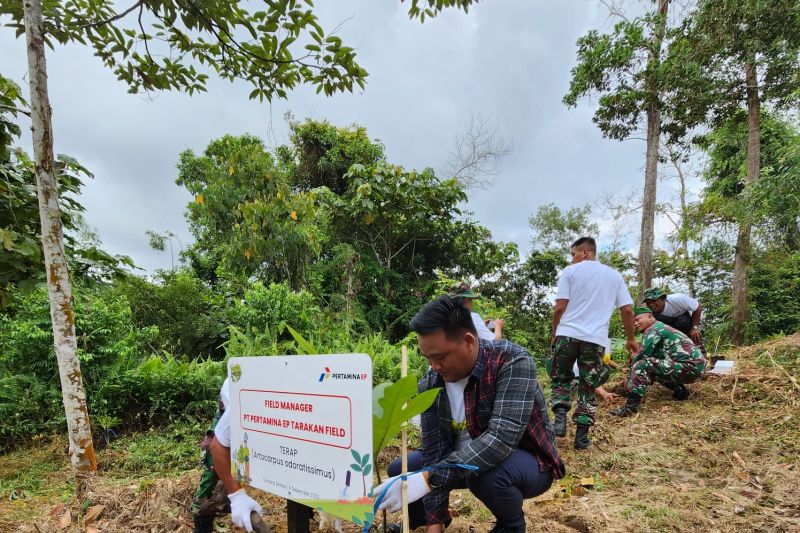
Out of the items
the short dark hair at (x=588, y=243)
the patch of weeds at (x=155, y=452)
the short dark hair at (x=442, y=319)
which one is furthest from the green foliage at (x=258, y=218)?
the short dark hair at (x=442, y=319)

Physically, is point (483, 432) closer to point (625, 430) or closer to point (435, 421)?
point (435, 421)

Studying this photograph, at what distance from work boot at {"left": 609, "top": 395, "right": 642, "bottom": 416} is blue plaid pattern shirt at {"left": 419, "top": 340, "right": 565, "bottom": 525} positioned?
264cm

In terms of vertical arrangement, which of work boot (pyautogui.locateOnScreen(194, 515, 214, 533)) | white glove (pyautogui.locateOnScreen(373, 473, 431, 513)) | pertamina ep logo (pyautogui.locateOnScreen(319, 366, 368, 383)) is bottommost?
work boot (pyautogui.locateOnScreen(194, 515, 214, 533))

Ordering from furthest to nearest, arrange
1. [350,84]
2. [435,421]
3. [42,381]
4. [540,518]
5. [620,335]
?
Result: [620,335] → [42,381] → [350,84] → [540,518] → [435,421]

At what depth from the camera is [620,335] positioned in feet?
31.1

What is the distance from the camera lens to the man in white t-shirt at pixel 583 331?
3.41 meters

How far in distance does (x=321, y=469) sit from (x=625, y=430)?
10.8 ft

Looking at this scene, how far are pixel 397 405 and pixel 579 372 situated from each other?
8.61 feet

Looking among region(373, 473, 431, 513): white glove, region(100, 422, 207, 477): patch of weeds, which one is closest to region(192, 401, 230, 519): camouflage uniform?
region(373, 473, 431, 513): white glove

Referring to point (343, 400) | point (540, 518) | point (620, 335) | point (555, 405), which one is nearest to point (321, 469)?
point (343, 400)

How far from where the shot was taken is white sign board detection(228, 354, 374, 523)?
1250mm

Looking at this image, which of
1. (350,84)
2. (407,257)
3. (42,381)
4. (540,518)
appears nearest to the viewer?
(540,518)

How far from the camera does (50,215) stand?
7.47ft

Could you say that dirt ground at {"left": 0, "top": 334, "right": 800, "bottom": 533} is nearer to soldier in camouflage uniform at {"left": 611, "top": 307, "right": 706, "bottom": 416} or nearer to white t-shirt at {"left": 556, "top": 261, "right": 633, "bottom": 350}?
soldier in camouflage uniform at {"left": 611, "top": 307, "right": 706, "bottom": 416}
